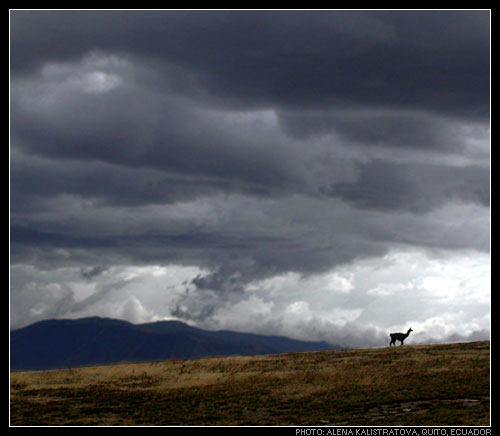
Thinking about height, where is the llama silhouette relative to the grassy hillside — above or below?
above

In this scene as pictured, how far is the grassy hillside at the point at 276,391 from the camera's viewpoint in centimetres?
4212

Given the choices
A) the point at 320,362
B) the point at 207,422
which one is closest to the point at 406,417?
the point at 207,422

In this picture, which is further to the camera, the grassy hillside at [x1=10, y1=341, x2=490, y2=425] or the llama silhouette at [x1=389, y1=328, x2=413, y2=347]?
the llama silhouette at [x1=389, y1=328, x2=413, y2=347]

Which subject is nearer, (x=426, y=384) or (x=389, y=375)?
(x=426, y=384)

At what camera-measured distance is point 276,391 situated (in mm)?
50531

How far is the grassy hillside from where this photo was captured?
42.1m

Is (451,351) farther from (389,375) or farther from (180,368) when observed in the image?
(180,368)

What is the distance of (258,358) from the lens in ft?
227

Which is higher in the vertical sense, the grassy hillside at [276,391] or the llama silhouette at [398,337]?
the llama silhouette at [398,337]

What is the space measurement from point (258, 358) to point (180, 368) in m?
8.94
